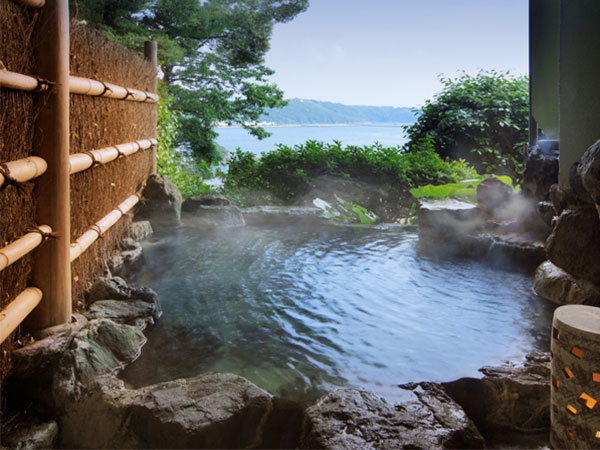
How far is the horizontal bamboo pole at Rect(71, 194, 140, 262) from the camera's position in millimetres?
3421

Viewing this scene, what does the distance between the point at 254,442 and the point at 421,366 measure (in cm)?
114

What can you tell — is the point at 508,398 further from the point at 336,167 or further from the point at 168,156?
the point at 168,156

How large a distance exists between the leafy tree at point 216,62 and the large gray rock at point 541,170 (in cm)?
825

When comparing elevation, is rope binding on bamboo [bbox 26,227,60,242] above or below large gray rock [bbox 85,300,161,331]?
above

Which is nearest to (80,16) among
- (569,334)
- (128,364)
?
(128,364)

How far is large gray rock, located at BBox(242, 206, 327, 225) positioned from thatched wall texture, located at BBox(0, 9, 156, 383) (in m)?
1.80

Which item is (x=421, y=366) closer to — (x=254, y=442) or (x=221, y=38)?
(x=254, y=442)

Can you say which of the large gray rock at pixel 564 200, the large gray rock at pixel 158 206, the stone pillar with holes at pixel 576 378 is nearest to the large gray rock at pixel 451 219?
the large gray rock at pixel 564 200

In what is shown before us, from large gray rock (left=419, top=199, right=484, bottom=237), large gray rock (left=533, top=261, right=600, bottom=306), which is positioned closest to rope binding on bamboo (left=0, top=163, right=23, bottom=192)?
large gray rock (left=533, top=261, right=600, bottom=306)

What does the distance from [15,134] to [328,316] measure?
2.43 m

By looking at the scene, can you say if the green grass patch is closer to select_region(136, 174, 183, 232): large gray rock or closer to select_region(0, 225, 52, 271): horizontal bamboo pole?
select_region(136, 174, 183, 232): large gray rock

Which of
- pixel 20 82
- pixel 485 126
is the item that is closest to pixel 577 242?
pixel 20 82

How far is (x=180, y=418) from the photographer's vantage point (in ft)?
7.34

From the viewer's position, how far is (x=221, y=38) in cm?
1251
